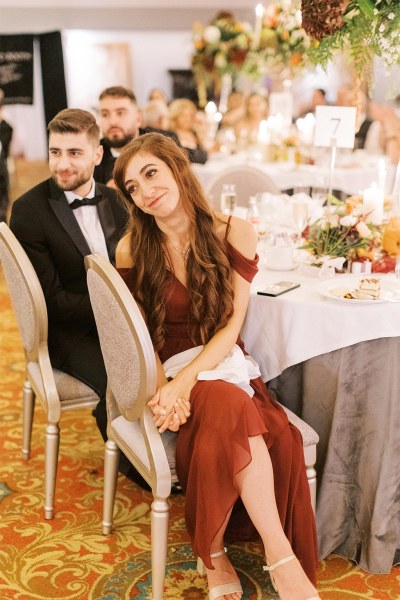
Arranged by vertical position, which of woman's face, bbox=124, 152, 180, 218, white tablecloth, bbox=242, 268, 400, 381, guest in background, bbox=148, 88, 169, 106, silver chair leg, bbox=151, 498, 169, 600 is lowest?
silver chair leg, bbox=151, 498, 169, 600

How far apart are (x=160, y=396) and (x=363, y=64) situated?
5.38ft

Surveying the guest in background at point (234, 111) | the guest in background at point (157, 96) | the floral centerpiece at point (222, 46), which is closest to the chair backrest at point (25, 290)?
the floral centerpiece at point (222, 46)

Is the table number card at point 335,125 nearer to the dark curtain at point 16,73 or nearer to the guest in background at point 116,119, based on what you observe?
the guest in background at point 116,119

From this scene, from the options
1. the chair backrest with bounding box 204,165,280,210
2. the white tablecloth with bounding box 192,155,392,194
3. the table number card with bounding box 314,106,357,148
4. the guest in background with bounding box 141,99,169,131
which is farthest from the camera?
the guest in background with bounding box 141,99,169,131

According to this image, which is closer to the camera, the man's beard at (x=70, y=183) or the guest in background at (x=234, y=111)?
the man's beard at (x=70, y=183)

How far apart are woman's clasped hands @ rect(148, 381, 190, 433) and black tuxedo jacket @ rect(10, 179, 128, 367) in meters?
0.71

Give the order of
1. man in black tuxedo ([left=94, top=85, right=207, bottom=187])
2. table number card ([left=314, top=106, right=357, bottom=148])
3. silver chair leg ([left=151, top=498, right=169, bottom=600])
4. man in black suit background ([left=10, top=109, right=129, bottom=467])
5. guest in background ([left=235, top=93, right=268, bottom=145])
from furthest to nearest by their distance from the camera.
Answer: guest in background ([left=235, top=93, right=268, bottom=145]) < man in black tuxedo ([left=94, top=85, right=207, bottom=187]) < table number card ([left=314, top=106, right=357, bottom=148]) < man in black suit background ([left=10, top=109, right=129, bottom=467]) < silver chair leg ([left=151, top=498, right=169, bottom=600])

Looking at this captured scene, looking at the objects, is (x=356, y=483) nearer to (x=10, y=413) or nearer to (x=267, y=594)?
(x=267, y=594)

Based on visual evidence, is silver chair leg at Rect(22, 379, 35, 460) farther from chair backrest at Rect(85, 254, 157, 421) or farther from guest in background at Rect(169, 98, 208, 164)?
guest in background at Rect(169, 98, 208, 164)

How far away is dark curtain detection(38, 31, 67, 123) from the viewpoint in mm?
11398

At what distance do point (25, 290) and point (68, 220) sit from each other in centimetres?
41

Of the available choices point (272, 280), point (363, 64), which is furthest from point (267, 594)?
point (363, 64)

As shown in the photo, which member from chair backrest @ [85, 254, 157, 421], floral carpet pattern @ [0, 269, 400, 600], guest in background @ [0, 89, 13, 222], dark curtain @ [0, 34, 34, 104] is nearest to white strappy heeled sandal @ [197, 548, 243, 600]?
floral carpet pattern @ [0, 269, 400, 600]

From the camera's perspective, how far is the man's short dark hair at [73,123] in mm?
2762
